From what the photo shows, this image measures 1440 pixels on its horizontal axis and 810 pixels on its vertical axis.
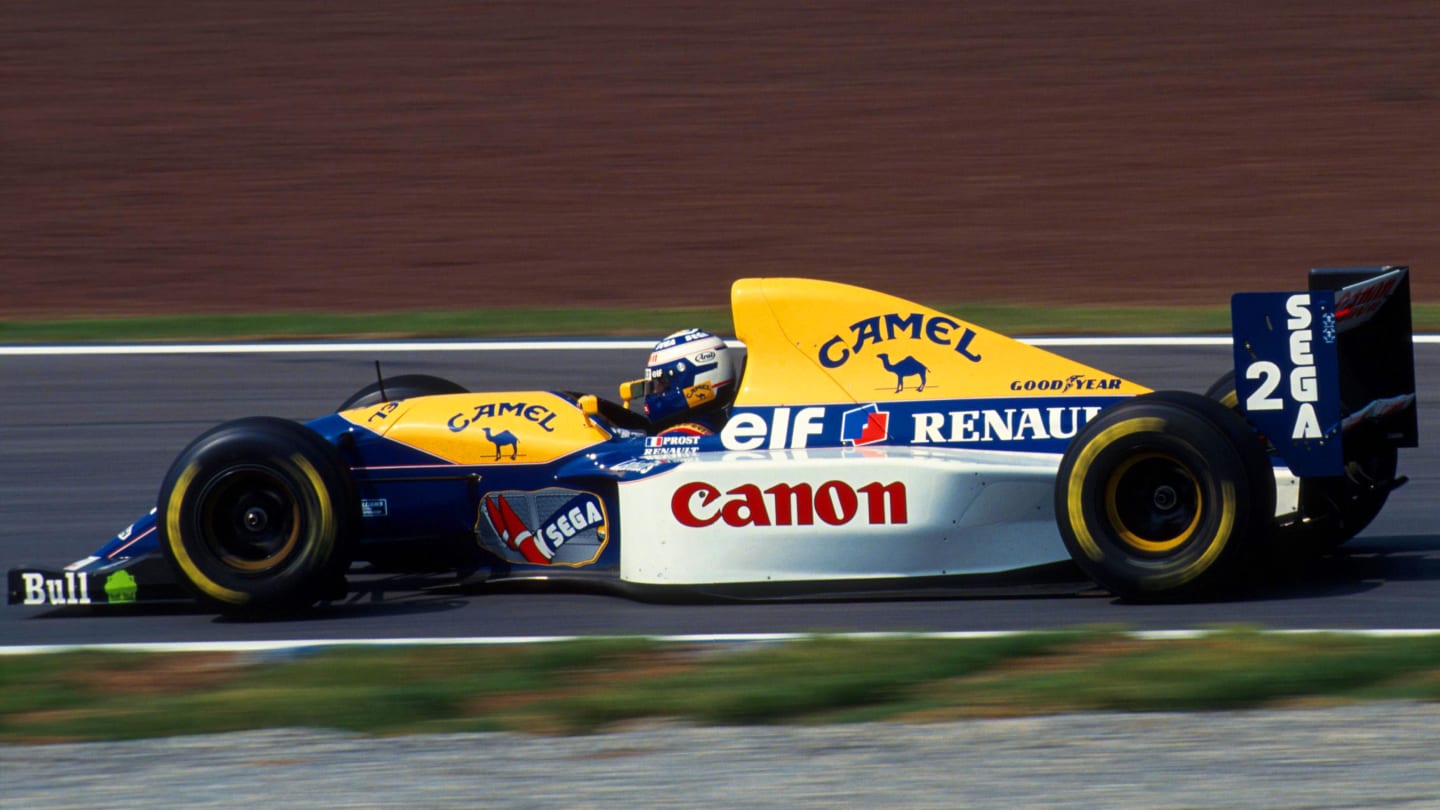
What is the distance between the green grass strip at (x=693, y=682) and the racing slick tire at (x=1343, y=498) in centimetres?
102

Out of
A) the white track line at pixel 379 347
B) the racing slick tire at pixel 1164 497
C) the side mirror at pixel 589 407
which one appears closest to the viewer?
the racing slick tire at pixel 1164 497

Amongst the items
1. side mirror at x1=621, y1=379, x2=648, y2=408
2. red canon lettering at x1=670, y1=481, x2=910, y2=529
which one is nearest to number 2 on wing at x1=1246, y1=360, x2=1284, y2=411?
red canon lettering at x1=670, y1=481, x2=910, y2=529

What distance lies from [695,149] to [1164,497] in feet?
43.9

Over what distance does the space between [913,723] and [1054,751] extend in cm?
43

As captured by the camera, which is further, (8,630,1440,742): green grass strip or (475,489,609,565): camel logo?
(475,489,609,565): camel logo

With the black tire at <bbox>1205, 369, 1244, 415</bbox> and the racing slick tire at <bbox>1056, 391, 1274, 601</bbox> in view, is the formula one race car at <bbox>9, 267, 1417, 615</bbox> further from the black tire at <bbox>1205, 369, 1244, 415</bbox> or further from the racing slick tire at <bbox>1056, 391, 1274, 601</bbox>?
the black tire at <bbox>1205, 369, 1244, 415</bbox>

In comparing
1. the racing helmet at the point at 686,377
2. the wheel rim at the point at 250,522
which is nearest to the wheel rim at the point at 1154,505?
the racing helmet at the point at 686,377

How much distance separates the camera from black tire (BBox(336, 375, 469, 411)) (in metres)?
7.56

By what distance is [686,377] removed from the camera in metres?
6.94

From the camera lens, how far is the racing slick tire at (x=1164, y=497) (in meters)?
5.96

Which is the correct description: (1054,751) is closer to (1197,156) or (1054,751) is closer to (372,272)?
(372,272)

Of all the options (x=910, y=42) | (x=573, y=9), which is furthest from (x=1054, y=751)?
(x=573, y=9)

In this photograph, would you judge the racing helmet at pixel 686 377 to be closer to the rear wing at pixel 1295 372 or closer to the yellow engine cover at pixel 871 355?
the yellow engine cover at pixel 871 355

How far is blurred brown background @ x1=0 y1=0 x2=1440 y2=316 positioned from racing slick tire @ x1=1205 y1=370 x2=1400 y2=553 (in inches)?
301
